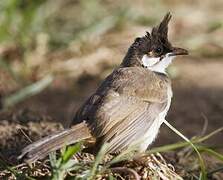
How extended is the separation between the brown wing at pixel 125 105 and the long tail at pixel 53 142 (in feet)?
0.27

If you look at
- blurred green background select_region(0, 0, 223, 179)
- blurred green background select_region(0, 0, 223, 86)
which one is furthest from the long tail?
blurred green background select_region(0, 0, 223, 86)

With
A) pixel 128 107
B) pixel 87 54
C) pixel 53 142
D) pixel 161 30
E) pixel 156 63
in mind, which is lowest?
pixel 53 142

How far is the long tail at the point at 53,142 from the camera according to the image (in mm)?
4422

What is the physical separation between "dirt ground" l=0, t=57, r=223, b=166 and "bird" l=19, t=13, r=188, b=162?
89 centimetres

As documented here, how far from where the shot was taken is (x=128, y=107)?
17.2 feet

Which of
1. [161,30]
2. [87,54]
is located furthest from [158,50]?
[87,54]

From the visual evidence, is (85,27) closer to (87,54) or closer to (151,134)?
(87,54)

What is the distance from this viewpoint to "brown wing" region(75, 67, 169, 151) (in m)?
5.00

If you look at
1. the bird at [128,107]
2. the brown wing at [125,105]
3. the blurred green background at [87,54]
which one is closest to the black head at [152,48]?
the bird at [128,107]

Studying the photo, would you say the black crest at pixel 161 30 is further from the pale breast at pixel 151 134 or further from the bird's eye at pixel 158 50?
the pale breast at pixel 151 134

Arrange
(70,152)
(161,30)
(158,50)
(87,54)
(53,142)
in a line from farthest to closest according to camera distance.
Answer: (87,54)
(158,50)
(161,30)
(53,142)
(70,152)

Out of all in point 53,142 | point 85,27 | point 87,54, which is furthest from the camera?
point 85,27

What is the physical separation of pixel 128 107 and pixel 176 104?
2739mm

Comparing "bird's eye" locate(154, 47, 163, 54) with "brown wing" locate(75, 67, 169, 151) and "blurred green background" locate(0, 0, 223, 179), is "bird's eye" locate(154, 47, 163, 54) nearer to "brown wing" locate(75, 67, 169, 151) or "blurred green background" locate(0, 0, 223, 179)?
"brown wing" locate(75, 67, 169, 151)
